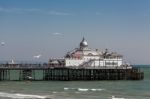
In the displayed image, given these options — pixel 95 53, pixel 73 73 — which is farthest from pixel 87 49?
pixel 73 73

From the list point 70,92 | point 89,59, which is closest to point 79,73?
point 89,59

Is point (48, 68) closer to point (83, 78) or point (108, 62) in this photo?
point (83, 78)

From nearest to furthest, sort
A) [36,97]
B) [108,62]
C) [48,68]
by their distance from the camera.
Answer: [36,97]
[48,68]
[108,62]

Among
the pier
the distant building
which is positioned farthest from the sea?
the distant building

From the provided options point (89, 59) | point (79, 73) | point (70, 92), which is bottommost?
point (70, 92)

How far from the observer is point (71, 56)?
9438cm

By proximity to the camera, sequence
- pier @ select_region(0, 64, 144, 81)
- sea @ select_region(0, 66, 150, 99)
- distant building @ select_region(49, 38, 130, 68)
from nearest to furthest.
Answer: sea @ select_region(0, 66, 150, 99), pier @ select_region(0, 64, 144, 81), distant building @ select_region(49, 38, 130, 68)

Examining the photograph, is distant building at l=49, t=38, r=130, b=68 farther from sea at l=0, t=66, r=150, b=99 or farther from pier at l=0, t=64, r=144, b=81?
sea at l=0, t=66, r=150, b=99

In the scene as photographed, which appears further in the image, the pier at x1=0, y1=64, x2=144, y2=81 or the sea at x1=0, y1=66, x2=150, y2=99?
the pier at x1=0, y1=64, x2=144, y2=81

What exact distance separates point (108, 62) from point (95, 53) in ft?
14.8

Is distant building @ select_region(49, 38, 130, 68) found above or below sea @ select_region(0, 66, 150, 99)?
above

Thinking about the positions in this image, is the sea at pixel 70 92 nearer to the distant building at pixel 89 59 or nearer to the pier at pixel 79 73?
the pier at pixel 79 73

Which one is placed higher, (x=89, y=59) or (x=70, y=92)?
(x=89, y=59)

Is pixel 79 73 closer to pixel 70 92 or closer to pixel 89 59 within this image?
pixel 89 59
